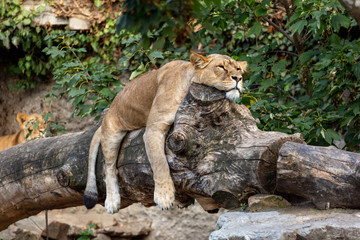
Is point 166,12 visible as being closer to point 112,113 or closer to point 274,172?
point 274,172

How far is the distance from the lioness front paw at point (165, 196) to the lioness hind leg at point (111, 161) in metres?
0.65

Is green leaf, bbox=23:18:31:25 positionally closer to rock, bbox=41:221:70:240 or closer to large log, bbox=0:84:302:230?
rock, bbox=41:221:70:240

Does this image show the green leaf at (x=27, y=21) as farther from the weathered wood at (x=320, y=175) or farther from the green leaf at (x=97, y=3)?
the weathered wood at (x=320, y=175)

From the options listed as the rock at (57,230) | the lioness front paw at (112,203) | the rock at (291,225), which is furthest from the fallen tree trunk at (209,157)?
the rock at (57,230)

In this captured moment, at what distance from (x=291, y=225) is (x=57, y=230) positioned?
18.7ft

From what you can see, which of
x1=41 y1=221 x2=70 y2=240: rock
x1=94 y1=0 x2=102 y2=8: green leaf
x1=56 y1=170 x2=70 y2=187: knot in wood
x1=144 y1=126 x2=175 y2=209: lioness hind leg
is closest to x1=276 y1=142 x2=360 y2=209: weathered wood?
x1=144 y1=126 x2=175 y2=209: lioness hind leg

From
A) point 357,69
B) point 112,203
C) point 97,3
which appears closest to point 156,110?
point 112,203

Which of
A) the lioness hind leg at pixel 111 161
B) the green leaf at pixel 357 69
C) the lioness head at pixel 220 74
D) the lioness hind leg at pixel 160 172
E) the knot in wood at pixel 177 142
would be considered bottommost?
the lioness hind leg at pixel 111 161

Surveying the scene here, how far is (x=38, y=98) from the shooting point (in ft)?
32.8

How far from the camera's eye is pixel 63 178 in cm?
455

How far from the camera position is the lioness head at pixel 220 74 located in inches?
142

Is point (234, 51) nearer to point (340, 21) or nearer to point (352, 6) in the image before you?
point (340, 21)

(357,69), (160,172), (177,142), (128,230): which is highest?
(357,69)

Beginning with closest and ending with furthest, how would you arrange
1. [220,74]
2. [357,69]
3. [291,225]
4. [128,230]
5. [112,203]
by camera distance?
[291,225] → [220,74] → [112,203] → [357,69] → [128,230]
